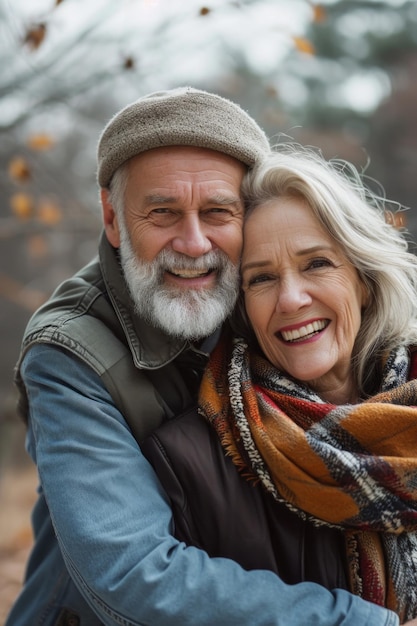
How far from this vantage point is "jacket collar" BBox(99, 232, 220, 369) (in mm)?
2131

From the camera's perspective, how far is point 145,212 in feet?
7.43

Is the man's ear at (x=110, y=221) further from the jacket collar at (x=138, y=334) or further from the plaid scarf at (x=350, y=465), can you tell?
the plaid scarf at (x=350, y=465)

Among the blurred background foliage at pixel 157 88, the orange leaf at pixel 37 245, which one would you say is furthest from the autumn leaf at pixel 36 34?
the orange leaf at pixel 37 245

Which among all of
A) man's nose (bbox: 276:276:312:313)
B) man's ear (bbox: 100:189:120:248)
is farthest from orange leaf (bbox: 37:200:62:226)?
man's nose (bbox: 276:276:312:313)

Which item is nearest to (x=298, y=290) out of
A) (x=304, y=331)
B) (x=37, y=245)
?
(x=304, y=331)

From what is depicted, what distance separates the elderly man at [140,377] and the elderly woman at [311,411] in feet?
0.37

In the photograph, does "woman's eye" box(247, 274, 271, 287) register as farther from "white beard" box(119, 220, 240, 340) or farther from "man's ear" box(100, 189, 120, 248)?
"man's ear" box(100, 189, 120, 248)

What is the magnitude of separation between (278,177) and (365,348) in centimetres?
69

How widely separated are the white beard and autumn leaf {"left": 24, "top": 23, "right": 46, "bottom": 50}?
7.68 feet

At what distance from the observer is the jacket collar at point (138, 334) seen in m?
2.13

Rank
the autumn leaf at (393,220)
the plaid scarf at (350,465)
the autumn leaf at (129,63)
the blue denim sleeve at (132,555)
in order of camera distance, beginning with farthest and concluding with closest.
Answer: the autumn leaf at (129,63) < the autumn leaf at (393,220) < the plaid scarf at (350,465) < the blue denim sleeve at (132,555)

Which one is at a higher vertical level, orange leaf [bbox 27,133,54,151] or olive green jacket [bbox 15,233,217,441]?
orange leaf [bbox 27,133,54,151]

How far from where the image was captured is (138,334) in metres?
2.19

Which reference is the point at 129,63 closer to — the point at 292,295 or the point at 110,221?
the point at 110,221
